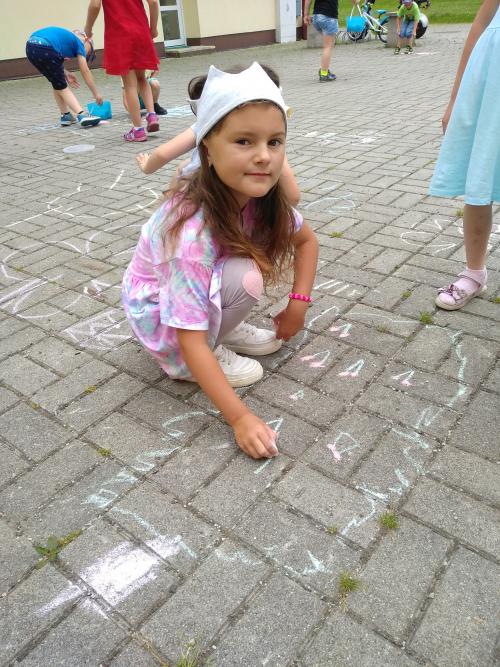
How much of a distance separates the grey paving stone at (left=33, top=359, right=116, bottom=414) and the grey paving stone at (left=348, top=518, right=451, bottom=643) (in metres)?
1.29

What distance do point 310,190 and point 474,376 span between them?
2.51m

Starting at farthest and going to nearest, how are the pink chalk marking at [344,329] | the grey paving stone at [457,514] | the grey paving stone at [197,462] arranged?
the pink chalk marking at [344,329] < the grey paving stone at [197,462] < the grey paving stone at [457,514]

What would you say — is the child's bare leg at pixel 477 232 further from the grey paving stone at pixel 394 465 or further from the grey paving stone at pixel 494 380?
the grey paving stone at pixel 394 465

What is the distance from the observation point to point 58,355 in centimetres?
245

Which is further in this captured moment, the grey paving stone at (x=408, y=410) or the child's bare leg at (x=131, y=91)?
the child's bare leg at (x=131, y=91)

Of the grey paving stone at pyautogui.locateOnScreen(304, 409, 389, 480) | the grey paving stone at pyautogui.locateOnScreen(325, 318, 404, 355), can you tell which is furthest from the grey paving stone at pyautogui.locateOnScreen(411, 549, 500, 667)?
the grey paving stone at pyautogui.locateOnScreen(325, 318, 404, 355)

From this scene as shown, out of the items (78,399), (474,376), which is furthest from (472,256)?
(78,399)

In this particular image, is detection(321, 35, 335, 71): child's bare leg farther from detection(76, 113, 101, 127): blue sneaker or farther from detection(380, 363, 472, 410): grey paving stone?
detection(380, 363, 472, 410): grey paving stone

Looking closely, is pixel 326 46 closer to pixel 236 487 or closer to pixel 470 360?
pixel 470 360

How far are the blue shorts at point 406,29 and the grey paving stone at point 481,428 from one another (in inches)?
496

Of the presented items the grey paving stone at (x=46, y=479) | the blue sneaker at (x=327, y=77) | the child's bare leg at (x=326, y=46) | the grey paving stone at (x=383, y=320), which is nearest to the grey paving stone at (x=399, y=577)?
the grey paving stone at (x=46, y=479)

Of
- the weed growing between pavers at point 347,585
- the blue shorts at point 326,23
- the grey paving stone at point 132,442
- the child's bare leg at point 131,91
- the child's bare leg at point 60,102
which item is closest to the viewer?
the weed growing between pavers at point 347,585

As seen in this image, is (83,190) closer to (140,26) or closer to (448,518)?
(140,26)

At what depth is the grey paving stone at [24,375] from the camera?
7.40ft
